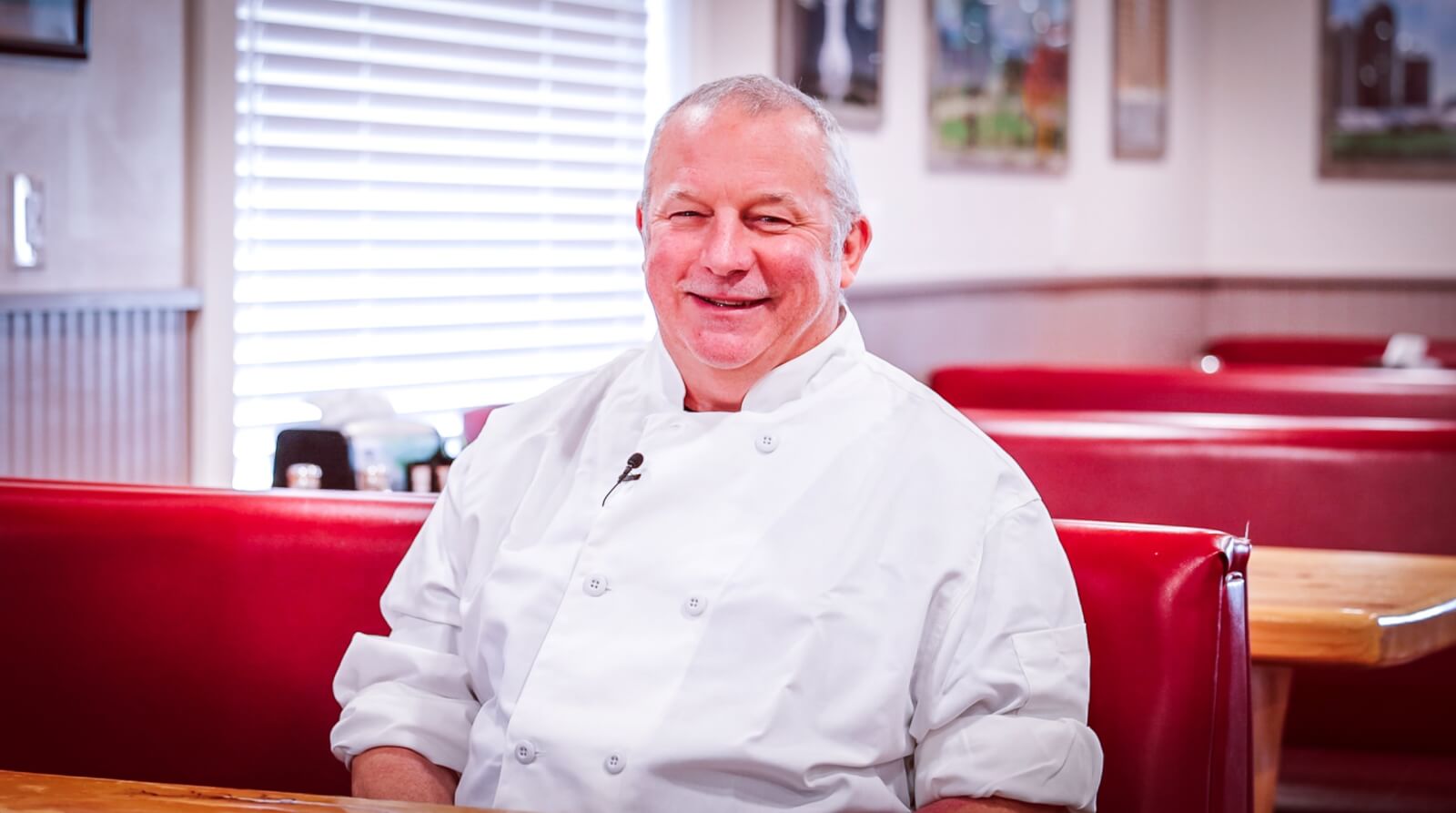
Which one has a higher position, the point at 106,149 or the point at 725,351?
the point at 106,149

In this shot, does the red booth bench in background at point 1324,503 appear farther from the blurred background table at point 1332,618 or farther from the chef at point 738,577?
the chef at point 738,577

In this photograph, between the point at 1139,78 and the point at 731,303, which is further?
the point at 1139,78

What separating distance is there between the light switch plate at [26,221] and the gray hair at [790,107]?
141 centimetres

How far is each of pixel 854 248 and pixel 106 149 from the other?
5.31ft

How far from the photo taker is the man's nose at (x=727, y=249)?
1.74 metres

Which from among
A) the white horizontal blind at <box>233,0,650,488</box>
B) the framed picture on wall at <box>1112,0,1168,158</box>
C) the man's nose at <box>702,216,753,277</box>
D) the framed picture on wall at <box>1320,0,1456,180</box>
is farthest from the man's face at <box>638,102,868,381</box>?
the framed picture on wall at <box>1320,0,1456,180</box>

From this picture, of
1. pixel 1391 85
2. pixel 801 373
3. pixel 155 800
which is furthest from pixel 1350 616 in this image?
pixel 1391 85

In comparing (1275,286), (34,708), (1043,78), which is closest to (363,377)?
(34,708)

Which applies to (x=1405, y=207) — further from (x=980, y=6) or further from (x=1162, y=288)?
(x=980, y=6)

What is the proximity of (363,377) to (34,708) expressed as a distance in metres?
1.58

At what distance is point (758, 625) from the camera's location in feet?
5.39

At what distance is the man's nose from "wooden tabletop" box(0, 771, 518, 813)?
688 millimetres

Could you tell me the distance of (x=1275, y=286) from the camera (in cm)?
687

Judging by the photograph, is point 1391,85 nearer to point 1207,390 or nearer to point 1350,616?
point 1207,390
